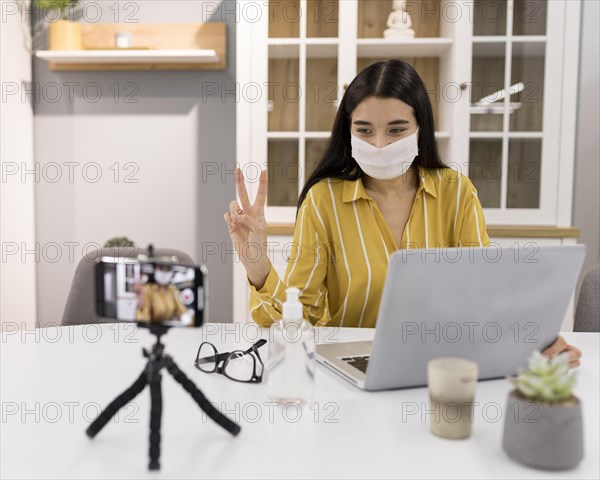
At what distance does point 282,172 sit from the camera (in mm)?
2586

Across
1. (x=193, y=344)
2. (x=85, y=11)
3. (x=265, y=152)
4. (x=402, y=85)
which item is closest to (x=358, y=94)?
(x=402, y=85)

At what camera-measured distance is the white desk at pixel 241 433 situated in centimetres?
69

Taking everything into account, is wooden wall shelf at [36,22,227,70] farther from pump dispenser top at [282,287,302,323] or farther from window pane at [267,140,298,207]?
pump dispenser top at [282,287,302,323]

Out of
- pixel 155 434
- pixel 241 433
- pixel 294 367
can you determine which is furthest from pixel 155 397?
pixel 294 367

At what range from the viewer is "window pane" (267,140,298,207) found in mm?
2562

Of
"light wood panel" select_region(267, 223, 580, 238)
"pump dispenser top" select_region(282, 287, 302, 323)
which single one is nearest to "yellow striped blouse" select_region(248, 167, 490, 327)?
"pump dispenser top" select_region(282, 287, 302, 323)

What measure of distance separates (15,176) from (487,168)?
202 centimetres

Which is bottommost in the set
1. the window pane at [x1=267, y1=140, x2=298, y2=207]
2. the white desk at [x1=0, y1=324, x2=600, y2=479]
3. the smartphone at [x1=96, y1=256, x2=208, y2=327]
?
the white desk at [x1=0, y1=324, x2=600, y2=479]

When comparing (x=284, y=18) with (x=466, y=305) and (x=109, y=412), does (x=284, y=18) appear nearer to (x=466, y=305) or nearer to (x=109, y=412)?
(x=466, y=305)

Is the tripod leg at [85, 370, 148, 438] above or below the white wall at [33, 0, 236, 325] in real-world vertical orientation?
below

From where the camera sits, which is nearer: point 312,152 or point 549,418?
point 549,418

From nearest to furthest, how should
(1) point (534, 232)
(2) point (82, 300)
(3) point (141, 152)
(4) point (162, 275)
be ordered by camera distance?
(4) point (162, 275) → (2) point (82, 300) → (1) point (534, 232) → (3) point (141, 152)

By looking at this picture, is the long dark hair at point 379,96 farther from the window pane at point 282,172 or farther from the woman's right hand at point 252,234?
the window pane at point 282,172

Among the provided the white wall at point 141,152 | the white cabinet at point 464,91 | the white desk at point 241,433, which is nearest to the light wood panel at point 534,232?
the white cabinet at point 464,91
